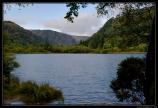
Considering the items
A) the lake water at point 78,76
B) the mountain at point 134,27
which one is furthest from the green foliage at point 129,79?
the lake water at point 78,76

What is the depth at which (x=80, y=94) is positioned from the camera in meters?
27.5

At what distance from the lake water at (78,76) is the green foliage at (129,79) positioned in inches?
450

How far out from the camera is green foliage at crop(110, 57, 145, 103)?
8.11 metres

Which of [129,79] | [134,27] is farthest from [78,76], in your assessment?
[129,79]

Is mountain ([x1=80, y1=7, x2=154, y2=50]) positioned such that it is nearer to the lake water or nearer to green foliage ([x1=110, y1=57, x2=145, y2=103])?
green foliage ([x1=110, y1=57, x2=145, y2=103])

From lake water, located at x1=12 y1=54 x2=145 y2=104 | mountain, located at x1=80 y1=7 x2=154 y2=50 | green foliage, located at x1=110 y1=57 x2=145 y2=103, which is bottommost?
lake water, located at x1=12 y1=54 x2=145 y2=104

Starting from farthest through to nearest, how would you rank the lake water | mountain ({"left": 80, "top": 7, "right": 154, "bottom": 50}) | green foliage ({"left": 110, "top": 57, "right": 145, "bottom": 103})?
the lake water, mountain ({"left": 80, "top": 7, "right": 154, "bottom": 50}), green foliage ({"left": 110, "top": 57, "right": 145, "bottom": 103})

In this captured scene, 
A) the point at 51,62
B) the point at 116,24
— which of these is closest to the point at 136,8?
the point at 116,24

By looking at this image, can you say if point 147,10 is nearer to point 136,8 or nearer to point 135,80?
point 136,8

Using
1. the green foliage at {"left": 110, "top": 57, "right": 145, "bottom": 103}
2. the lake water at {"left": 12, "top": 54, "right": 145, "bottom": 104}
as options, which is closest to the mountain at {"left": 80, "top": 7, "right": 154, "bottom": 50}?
the green foliage at {"left": 110, "top": 57, "right": 145, "bottom": 103}

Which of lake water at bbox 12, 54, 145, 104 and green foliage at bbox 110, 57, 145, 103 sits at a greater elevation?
green foliage at bbox 110, 57, 145, 103

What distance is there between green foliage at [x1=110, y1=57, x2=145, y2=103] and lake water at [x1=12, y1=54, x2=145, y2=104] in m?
11.4

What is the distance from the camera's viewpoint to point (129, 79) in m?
8.52

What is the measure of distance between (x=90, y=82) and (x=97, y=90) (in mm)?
6246
